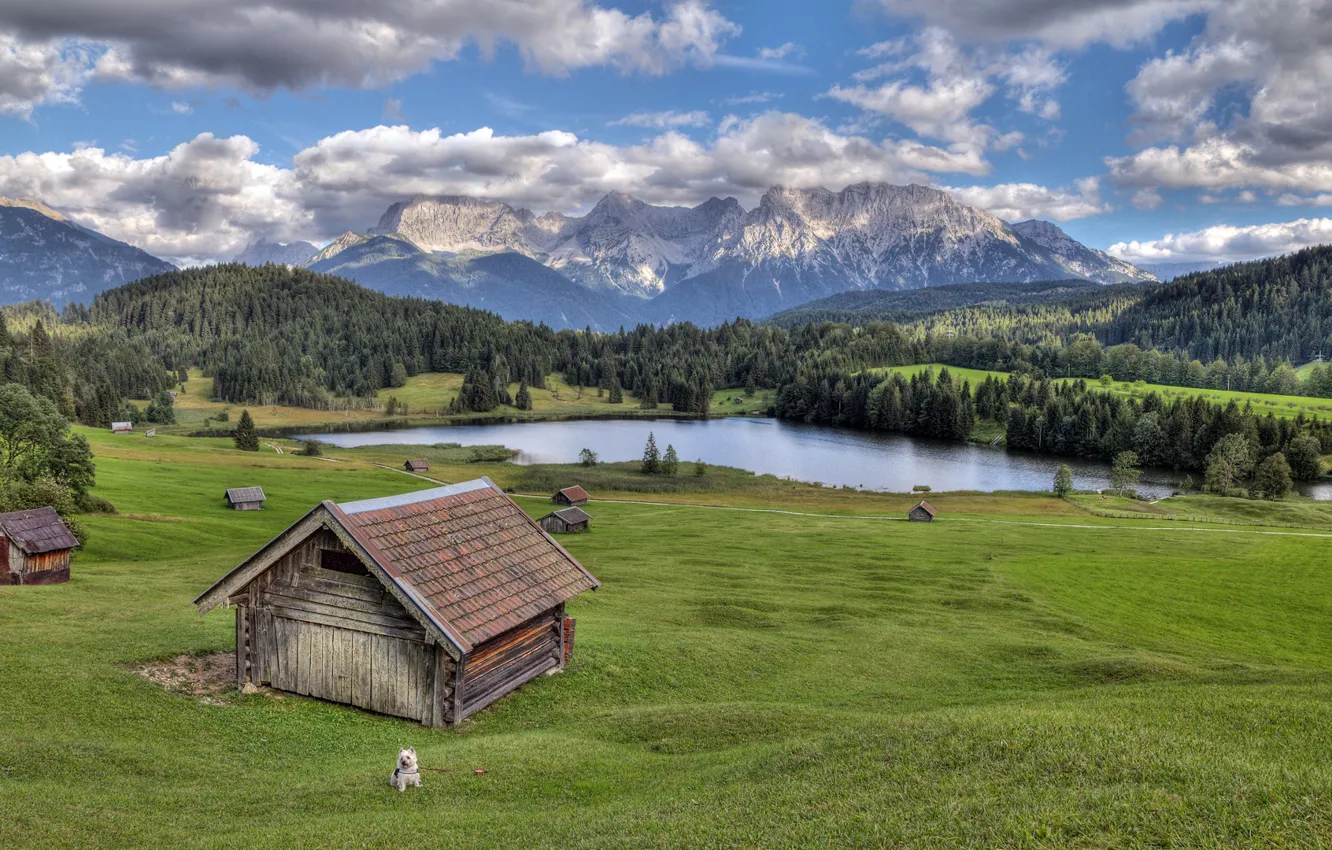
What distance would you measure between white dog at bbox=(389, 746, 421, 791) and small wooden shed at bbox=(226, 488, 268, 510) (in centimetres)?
6527

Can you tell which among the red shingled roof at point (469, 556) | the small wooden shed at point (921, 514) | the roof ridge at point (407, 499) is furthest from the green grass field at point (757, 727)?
the small wooden shed at point (921, 514)

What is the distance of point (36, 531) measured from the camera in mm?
39344

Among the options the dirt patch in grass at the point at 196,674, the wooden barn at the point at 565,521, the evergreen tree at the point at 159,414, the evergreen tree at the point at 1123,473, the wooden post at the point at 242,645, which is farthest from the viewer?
the evergreen tree at the point at 159,414

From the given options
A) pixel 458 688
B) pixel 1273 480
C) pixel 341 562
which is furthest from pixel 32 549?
pixel 1273 480

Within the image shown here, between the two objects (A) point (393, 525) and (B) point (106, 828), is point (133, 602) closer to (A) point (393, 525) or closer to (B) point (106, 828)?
(A) point (393, 525)

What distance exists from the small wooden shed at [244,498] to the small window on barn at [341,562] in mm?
57376

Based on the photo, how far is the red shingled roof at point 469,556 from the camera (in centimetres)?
2147

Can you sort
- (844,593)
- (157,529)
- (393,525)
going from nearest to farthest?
(393,525) < (844,593) < (157,529)

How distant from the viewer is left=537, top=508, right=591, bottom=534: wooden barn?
67250 millimetres

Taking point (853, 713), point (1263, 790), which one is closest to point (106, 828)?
point (853, 713)

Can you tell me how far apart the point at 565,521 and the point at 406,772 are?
5168 centimetres

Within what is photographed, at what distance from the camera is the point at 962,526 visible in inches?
3049

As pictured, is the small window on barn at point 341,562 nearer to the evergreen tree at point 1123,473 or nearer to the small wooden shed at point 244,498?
the small wooden shed at point 244,498

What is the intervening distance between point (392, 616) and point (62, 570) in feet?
100
